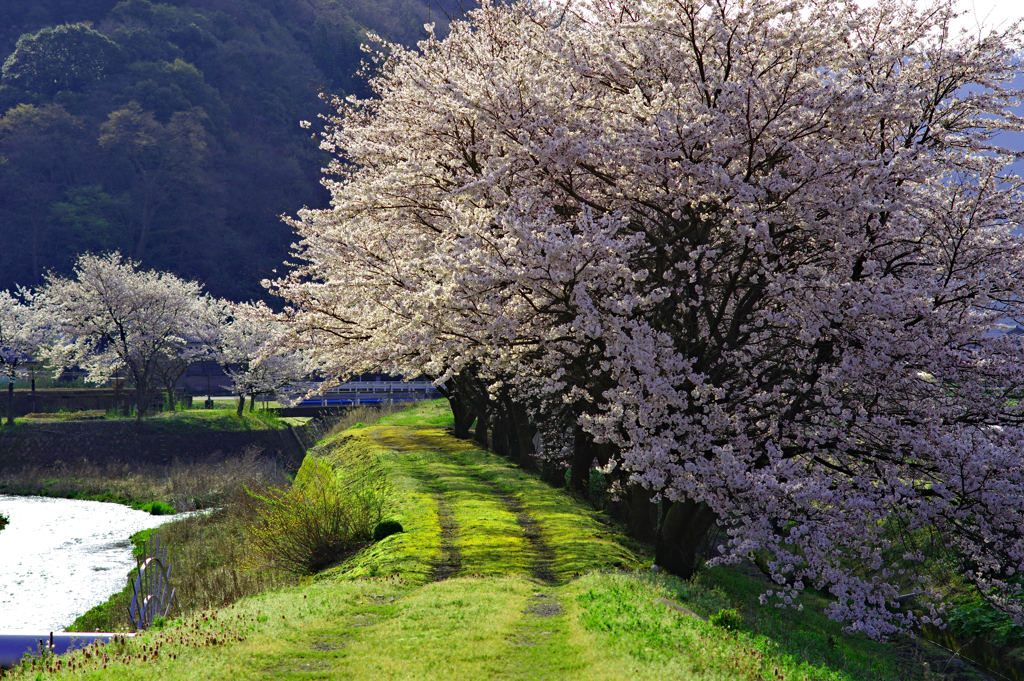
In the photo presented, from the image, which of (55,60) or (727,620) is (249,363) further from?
(55,60)

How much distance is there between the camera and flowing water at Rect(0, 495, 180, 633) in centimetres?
1875

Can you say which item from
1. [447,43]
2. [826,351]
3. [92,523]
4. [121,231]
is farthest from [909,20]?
[121,231]

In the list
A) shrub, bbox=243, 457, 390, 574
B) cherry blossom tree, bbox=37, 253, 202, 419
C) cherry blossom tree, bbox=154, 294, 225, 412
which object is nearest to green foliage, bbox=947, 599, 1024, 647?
shrub, bbox=243, 457, 390, 574

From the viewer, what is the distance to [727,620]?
10.1 meters

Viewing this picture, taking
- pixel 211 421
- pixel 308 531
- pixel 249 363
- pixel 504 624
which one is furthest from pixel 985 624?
pixel 249 363

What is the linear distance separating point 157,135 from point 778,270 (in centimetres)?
9408

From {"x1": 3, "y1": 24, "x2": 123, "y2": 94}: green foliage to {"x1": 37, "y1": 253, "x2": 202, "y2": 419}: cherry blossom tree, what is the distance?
53807 mm

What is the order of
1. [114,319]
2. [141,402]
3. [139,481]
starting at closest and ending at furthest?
[139,481]
[141,402]
[114,319]

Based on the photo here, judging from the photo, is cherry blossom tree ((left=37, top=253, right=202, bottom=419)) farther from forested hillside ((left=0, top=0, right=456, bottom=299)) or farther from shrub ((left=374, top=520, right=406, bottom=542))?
shrub ((left=374, top=520, right=406, bottom=542))

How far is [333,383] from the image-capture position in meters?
19.1

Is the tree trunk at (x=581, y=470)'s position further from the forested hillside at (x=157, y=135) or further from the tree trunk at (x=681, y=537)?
the forested hillside at (x=157, y=135)

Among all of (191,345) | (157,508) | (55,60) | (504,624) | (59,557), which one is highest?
(55,60)

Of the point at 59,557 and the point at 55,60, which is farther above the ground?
the point at 55,60

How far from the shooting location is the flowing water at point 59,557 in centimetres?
1875
